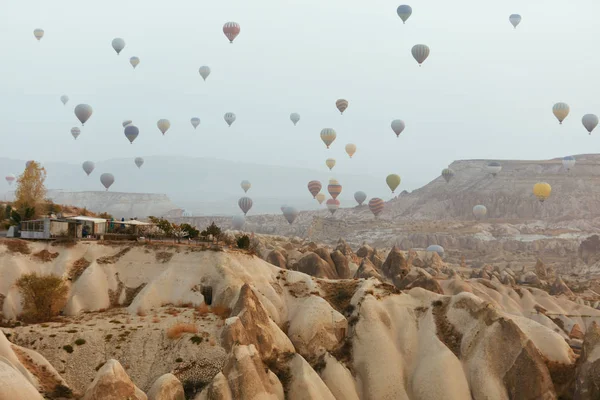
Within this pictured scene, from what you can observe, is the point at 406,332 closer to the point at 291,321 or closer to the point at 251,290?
the point at 291,321

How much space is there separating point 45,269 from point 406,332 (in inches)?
1376

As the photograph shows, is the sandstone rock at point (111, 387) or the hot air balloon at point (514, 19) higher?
the hot air balloon at point (514, 19)

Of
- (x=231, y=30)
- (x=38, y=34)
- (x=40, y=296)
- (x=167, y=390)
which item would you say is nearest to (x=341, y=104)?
(x=231, y=30)

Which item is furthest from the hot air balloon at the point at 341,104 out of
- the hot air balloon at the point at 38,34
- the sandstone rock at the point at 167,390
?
the sandstone rock at the point at 167,390

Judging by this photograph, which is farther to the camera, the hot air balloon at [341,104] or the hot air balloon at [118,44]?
the hot air balloon at [341,104]

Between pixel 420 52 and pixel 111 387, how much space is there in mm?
119664

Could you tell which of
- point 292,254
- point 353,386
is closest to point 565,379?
point 353,386

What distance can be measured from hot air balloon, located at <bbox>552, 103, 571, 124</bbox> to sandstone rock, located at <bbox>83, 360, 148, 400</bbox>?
6412 inches

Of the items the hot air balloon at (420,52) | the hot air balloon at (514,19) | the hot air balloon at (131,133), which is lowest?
the hot air balloon at (131,133)

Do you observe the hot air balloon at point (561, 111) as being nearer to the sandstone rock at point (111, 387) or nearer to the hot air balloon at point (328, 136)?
the hot air balloon at point (328, 136)

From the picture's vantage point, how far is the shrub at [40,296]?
5453cm

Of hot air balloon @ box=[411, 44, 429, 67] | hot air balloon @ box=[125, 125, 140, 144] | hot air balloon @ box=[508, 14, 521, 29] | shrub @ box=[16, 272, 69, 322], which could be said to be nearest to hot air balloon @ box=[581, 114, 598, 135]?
hot air balloon @ box=[508, 14, 521, 29]

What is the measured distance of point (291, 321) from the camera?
5800cm

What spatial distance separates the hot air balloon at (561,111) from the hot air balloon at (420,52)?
5429 centimetres
